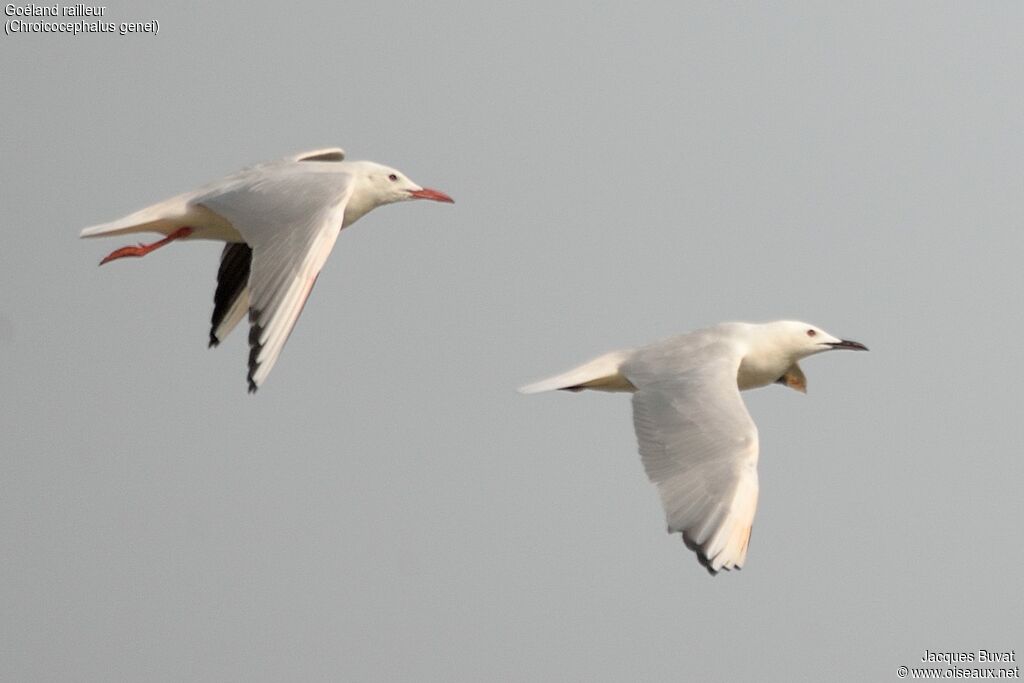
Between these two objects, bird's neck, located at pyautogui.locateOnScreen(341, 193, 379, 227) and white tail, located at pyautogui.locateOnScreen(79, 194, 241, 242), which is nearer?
white tail, located at pyautogui.locateOnScreen(79, 194, 241, 242)

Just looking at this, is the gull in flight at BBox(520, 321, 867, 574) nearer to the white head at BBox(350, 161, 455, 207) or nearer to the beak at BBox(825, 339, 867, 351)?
the beak at BBox(825, 339, 867, 351)

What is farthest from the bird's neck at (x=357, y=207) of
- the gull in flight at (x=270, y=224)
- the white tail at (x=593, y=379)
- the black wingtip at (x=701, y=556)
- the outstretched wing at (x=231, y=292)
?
the black wingtip at (x=701, y=556)

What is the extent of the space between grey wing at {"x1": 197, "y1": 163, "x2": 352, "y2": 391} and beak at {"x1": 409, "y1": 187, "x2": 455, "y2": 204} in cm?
82

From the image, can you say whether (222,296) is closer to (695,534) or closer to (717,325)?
(717,325)

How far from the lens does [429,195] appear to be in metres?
17.1

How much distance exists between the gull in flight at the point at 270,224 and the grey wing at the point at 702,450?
2.16m

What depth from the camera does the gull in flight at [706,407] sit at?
47.1 ft

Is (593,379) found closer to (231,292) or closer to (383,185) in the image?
(383,185)

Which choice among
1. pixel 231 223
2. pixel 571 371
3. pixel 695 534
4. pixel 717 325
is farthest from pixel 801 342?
pixel 231 223

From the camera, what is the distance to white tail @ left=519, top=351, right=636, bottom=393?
Result: 52.5ft

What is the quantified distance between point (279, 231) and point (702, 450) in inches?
111

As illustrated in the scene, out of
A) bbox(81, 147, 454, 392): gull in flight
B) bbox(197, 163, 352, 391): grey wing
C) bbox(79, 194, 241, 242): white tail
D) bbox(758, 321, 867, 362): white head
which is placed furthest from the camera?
bbox(758, 321, 867, 362): white head

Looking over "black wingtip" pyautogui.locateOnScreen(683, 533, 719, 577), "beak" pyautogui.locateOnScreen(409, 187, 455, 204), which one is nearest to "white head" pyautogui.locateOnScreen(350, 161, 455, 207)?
"beak" pyautogui.locateOnScreen(409, 187, 455, 204)

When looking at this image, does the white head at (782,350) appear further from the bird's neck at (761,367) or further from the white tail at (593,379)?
the white tail at (593,379)
